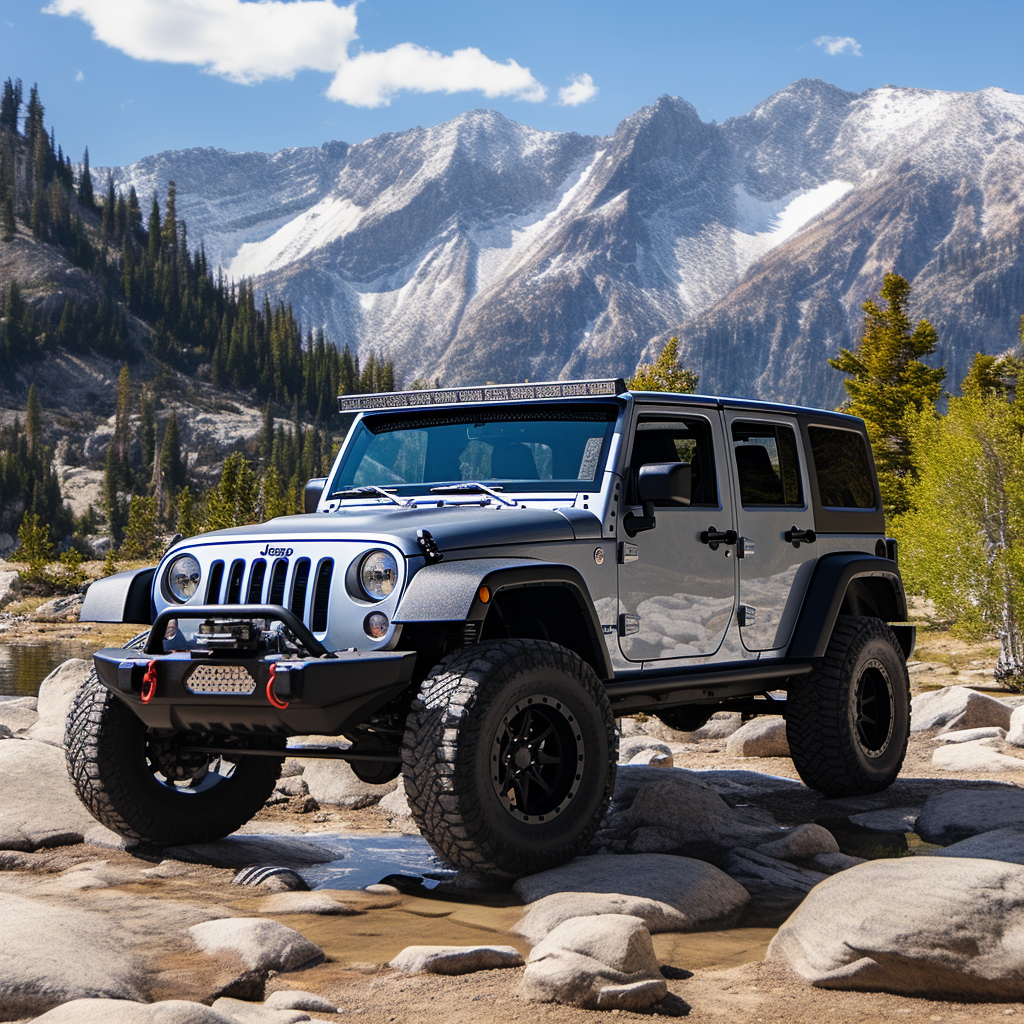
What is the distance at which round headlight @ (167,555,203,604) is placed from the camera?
685cm

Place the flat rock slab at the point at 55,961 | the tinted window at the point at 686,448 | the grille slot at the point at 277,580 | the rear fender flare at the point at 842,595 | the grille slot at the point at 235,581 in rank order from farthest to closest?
the rear fender flare at the point at 842,595 → the tinted window at the point at 686,448 → the grille slot at the point at 235,581 → the grille slot at the point at 277,580 → the flat rock slab at the point at 55,961

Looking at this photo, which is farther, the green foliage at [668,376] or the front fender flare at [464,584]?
the green foliage at [668,376]

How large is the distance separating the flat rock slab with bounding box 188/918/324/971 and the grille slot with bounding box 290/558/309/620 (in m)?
1.60

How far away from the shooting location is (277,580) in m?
6.45

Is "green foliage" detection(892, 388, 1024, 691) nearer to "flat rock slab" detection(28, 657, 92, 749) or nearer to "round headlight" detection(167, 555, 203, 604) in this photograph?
"flat rock slab" detection(28, 657, 92, 749)

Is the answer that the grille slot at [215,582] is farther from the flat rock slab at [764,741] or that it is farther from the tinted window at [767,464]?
the flat rock slab at [764,741]


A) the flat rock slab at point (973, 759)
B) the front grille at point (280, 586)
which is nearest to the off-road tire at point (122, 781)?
the front grille at point (280, 586)

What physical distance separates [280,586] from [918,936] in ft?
11.4

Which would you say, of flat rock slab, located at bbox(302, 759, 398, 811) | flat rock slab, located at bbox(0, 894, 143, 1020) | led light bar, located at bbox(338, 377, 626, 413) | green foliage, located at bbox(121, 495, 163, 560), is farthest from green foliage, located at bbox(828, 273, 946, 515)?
green foliage, located at bbox(121, 495, 163, 560)

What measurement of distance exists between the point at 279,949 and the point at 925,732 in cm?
976

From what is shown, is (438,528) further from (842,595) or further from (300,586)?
(842,595)

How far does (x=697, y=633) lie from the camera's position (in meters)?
7.72

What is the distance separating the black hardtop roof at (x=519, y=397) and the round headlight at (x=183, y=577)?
160 cm

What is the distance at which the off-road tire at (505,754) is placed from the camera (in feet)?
19.2
